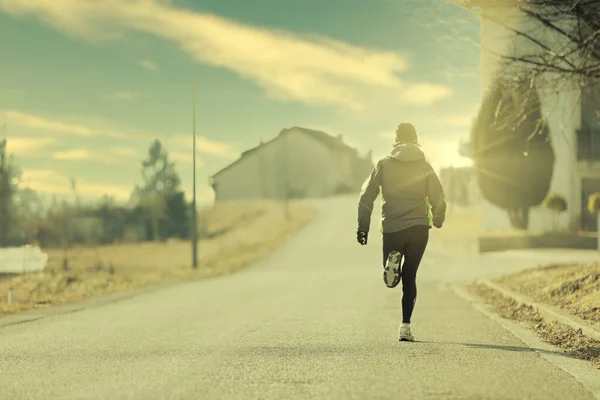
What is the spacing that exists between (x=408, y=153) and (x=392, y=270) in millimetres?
1165

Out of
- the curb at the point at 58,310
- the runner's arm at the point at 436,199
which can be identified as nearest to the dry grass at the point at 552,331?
the runner's arm at the point at 436,199

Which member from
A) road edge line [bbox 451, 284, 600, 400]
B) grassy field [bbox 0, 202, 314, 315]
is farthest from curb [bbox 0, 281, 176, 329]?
road edge line [bbox 451, 284, 600, 400]

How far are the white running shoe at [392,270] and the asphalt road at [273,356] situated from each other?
578mm

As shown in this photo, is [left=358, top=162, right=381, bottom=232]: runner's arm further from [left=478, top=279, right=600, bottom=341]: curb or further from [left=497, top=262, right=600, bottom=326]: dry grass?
[left=497, top=262, right=600, bottom=326]: dry grass

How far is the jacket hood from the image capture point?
7.38 metres

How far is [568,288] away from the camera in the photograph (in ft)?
33.4

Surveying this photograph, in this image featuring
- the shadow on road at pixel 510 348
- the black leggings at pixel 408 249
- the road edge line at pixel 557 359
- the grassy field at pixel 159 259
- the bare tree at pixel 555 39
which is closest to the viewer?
the road edge line at pixel 557 359

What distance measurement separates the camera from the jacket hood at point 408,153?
7.38 metres

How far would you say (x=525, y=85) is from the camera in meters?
9.61

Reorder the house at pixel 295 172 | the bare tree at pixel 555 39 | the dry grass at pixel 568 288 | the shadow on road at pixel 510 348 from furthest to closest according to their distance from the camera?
the house at pixel 295 172, the dry grass at pixel 568 288, the bare tree at pixel 555 39, the shadow on road at pixel 510 348

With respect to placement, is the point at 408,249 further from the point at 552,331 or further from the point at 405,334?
the point at 552,331

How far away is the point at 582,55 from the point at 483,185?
25.2m

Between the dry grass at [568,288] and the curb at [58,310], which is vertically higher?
the dry grass at [568,288]

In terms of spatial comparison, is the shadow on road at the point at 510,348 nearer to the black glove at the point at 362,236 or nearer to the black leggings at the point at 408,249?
the black leggings at the point at 408,249
